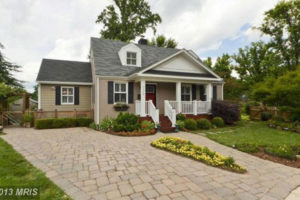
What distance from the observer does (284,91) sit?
761 cm

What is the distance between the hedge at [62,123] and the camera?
9.31 metres

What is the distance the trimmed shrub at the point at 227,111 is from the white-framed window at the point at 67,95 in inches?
419

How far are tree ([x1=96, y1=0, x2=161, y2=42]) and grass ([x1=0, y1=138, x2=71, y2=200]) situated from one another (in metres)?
19.5

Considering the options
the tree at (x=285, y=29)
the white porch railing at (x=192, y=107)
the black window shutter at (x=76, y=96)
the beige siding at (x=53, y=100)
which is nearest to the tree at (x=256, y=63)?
the tree at (x=285, y=29)

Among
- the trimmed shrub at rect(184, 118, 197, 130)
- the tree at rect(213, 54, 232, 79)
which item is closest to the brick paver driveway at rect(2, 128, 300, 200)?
the trimmed shrub at rect(184, 118, 197, 130)

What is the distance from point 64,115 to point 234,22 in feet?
46.5

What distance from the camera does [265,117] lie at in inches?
506

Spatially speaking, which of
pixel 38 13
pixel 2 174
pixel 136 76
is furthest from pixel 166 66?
pixel 2 174

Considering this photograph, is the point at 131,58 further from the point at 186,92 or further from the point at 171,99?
the point at 186,92

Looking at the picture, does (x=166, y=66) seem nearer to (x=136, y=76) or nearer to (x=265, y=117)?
(x=136, y=76)

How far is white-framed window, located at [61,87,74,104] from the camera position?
432 inches

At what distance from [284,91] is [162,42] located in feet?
65.8

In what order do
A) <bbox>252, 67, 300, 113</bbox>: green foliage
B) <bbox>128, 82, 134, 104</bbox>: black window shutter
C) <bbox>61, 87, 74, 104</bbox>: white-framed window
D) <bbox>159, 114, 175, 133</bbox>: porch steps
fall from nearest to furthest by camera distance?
<bbox>252, 67, 300, 113</bbox>: green foliage → <bbox>159, 114, 175, 133</bbox>: porch steps → <bbox>128, 82, 134, 104</bbox>: black window shutter → <bbox>61, 87, 74, 104</bbox>: white-framed window

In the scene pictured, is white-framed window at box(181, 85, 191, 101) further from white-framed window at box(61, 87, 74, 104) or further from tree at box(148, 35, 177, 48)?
tree at box(148, 35, 177, 48)
